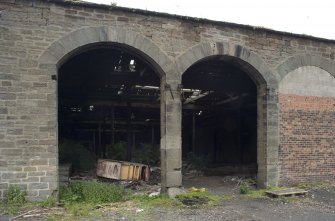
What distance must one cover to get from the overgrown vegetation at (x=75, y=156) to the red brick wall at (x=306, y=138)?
8.31 m


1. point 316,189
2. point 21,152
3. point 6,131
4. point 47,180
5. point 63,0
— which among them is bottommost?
point 316,189

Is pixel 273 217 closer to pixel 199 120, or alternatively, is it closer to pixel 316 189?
pixel 316 189

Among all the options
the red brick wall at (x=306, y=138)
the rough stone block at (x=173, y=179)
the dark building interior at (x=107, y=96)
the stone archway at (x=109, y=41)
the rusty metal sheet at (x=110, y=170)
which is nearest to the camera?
the stone archway at (x=109, y=41)

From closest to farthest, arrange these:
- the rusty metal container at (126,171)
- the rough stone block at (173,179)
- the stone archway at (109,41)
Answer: the stone archway at (109,41) → the rough stone block at (173,179) → the rusty metal container at (126,171)

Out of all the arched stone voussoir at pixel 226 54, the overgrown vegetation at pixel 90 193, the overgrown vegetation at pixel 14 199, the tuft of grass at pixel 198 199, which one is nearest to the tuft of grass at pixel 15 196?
the overgrown vegetation at pixel 14 199

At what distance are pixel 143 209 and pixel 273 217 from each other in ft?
9.73

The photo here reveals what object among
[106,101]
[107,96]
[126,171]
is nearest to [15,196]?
[126,171]

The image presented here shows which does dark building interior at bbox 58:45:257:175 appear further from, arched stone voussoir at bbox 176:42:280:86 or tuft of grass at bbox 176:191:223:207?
tuft of grass at bbox 176:191:223:207

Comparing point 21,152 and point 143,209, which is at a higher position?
point 21,152

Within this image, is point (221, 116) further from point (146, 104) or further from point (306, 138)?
point (306, 138)

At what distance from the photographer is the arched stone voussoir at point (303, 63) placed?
34.6 ft

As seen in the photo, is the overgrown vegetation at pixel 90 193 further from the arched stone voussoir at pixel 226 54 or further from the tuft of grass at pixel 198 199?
the arched stone voussoir at pixel 226 54

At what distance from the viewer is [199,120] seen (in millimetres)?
21203

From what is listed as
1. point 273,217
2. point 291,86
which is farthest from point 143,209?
point 291,86
